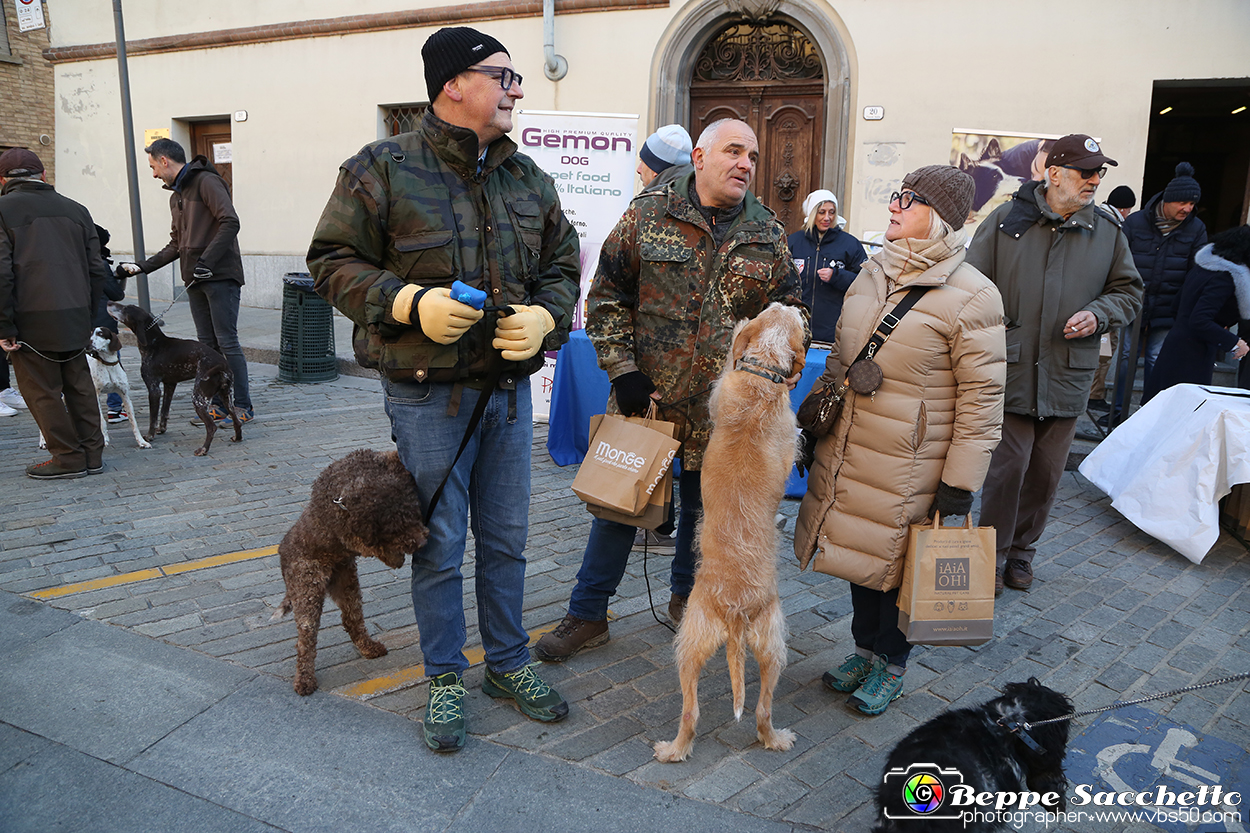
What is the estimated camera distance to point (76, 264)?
580 cm

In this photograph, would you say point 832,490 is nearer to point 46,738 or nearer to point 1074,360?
point 1074,360

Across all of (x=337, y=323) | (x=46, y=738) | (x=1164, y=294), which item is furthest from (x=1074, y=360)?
(x=337, y=323)

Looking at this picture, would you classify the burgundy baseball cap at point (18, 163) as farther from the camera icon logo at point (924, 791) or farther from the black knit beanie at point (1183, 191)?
the black knit beanie at point (1183, 191)

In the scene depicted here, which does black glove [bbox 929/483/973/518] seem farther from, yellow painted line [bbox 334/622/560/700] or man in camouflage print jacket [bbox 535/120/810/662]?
yellow painted line [bbox 334/622/560/700]

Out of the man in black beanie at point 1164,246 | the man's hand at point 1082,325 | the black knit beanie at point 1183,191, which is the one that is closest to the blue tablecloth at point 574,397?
the man's hand at point 1082,325

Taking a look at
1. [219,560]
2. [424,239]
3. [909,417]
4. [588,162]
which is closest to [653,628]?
[909,417]

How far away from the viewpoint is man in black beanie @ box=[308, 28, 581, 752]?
2578 millimetres

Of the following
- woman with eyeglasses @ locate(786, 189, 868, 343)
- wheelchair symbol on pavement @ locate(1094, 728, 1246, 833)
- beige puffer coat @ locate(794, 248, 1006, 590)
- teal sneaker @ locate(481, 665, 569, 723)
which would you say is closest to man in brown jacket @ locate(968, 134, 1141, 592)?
wheelchair symbol on pavement @ locate(1094, 728, 1246, 833)

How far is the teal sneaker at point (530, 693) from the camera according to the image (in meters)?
2.97

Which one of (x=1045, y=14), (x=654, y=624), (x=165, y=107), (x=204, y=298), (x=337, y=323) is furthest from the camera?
(x=165, y=107)

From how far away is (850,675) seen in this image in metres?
3.29

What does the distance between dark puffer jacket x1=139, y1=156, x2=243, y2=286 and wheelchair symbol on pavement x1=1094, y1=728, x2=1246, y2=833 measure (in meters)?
7.23

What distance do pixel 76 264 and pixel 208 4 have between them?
1061 cm

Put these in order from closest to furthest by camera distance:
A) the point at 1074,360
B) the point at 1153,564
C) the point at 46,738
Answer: the point at 46,738
the point at 1074,360
the point at 1153,564
